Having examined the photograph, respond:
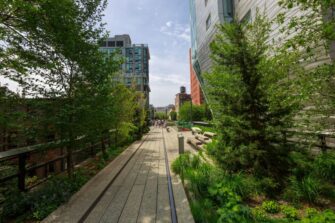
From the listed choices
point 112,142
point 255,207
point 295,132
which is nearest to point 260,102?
point 295,132

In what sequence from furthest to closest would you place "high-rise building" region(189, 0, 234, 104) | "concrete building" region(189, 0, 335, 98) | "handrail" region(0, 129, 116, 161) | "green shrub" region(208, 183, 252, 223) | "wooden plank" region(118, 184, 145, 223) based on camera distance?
"high-rise building" region(189, 0, 234, 104), "concrete building" region(189, 0, 335, 98), "handrail" region(0, 129, 116, 161), "wooden plank" region(118, 184, 145, 223), "green shrub" region(208, 183, 252, 223)

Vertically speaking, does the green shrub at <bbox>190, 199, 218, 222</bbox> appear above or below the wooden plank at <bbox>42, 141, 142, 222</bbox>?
above

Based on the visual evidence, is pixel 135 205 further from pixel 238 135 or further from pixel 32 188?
pixel 238 135

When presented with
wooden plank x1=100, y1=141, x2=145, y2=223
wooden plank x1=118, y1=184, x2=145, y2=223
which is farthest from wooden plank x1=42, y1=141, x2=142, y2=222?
wooden plank x1=118, y1=184, x2=145, y2=223

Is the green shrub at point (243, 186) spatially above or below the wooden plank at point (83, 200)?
above

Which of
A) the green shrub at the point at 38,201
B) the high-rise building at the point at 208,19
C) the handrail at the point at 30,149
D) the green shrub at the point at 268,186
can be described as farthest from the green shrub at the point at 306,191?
the high-rise building at the point at 208,19

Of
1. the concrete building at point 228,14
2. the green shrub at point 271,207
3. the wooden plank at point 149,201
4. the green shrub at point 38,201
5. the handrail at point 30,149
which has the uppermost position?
the concrete building at point 228,14

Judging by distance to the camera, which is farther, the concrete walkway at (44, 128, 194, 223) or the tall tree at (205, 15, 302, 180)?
the tall tree at (205, 15, 302, 180)

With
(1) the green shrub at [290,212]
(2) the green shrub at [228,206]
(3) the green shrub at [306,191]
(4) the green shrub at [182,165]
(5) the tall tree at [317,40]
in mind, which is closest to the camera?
(2) the green shrub at [228,206]

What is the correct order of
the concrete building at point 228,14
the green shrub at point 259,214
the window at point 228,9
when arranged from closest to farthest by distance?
the green shrub at point 259,214, the concrete building at point 228,14, the window at point 228,9

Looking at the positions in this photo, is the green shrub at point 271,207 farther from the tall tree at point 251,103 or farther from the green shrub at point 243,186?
the tall tree at point 251,103

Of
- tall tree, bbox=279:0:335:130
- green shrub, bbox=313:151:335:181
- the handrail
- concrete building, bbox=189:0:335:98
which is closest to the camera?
tall tree, bbox=279:0:335:130

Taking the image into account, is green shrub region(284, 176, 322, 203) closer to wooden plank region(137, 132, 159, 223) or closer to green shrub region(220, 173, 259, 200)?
green shrub region(220, 173, 259, 200)

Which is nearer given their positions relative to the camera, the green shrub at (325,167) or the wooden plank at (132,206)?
the wooden plank at (132,206)
